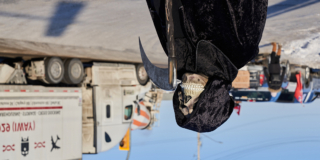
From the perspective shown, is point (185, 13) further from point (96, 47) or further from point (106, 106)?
point (106, 106)

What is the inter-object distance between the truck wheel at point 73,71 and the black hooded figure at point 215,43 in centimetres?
738

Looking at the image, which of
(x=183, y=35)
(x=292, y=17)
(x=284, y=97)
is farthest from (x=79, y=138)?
(x=284, y=97)

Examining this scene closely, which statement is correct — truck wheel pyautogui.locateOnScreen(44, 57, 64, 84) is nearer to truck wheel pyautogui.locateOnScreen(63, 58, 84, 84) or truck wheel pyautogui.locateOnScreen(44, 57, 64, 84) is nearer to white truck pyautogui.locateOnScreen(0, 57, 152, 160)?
white truck pyautogui.locateOnScreen(0, 57, 152, 160)

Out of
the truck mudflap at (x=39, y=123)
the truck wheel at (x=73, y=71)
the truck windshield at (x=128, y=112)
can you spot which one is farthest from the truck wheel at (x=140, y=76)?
the truck mudflap at (x=39, y=123)

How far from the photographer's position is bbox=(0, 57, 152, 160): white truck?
23.7ft

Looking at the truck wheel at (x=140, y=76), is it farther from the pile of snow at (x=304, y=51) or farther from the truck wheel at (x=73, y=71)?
the pile of snow at (x=304, y=51)

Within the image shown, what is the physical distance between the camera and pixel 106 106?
986 centimetres

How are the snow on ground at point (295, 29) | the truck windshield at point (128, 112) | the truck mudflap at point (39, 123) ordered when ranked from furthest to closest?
the truck windshield at point (128, 112), the truck mudflap at point (39, 123), the snow on ground at point (295, 29)

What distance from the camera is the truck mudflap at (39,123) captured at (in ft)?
23.1

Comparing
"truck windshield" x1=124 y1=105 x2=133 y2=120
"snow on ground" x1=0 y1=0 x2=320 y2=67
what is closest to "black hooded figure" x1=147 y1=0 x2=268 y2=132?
"snow on ground" x1=0 y1=0 x2=320 y2=67

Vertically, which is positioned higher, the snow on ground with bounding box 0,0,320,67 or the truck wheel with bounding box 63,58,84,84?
the snow on ground with bounding box 0,0,320,67

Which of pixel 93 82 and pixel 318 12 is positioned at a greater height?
pixel 318 12

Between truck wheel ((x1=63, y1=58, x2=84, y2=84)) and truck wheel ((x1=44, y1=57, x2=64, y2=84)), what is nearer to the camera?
truck wheel ((x1=44, y1=57, x2=64, y2=84))

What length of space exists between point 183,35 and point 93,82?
804 centimetres
